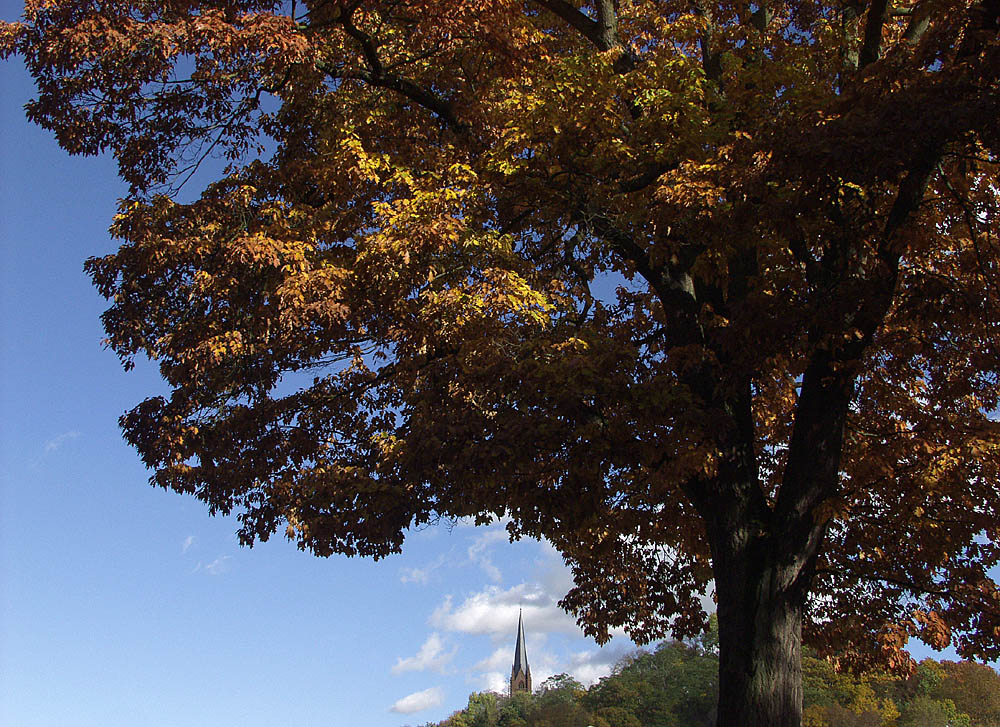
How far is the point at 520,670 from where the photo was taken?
103 metres

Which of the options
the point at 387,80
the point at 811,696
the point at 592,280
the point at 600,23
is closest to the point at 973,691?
the point at 811,696

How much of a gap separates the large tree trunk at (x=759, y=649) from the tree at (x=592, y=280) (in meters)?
0.03

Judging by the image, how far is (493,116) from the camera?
11602 millimetres

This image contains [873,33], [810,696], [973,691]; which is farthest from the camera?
[973,691]

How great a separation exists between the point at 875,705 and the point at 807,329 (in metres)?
50.5

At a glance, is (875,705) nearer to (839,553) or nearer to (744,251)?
(839,553)

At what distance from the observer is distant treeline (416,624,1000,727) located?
159 feet

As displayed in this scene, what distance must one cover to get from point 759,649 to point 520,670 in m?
100

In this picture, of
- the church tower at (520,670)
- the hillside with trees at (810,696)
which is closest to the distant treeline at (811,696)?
the hillside with trees at (810,696)

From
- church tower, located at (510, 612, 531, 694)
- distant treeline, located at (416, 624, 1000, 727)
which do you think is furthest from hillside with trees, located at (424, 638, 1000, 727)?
church tower, located at (510, 612, 531, 694)

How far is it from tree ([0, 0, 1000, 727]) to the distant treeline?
125 ft

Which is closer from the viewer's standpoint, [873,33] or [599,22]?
[873,33]

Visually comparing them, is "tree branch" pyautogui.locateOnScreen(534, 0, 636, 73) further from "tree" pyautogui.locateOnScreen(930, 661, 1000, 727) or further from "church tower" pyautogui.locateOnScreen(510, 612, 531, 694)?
"church tower" pyautogui.locateOnScreen(510, 612, 531, 694)

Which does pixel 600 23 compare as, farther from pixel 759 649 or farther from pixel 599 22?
pixel 759 649
